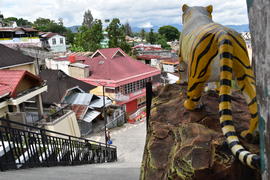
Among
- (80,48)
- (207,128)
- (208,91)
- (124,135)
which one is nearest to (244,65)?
(207,128)

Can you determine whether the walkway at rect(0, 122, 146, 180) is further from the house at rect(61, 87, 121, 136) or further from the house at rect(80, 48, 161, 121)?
the house at rect(80, 48, 161, 121)

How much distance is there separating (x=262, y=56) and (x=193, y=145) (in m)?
1.60

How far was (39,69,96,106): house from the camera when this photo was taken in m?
16.7

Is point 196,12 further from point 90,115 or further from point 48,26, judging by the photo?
point 48,26

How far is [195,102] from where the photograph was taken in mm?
3666

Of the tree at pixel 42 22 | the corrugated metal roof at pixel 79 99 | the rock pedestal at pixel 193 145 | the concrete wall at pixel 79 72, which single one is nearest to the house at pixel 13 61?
the corrugated metal roof at pixel 79 99

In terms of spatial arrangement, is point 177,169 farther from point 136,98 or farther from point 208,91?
point 136,98

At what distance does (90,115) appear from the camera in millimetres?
17109

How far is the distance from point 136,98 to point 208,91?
1760 centimetres

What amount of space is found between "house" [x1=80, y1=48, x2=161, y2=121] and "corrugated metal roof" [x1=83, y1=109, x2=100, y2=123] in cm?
348

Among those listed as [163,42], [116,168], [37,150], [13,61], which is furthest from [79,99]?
[163,42]

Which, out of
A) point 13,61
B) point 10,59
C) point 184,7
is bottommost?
point 13,61

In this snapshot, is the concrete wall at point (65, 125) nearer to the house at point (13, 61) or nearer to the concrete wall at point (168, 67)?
the house at point (13, 61)

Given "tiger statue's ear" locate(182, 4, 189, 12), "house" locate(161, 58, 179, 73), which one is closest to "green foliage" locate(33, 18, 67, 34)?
"house" locate(161, 58, 179, 73)
